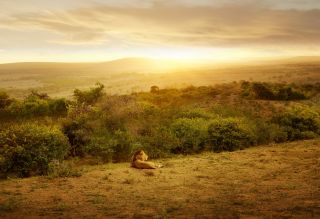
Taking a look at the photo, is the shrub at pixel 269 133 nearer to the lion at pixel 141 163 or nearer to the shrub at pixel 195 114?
the shrub at pixel 195 114

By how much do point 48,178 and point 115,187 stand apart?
2813 millimetres

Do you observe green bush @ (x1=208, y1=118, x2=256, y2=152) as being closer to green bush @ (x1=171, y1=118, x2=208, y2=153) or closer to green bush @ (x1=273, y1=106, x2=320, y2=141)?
green bush @ (x1=171, y1=118, x2=208, y2=153)

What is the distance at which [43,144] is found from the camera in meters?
16.4

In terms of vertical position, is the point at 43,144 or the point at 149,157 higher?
the point at 43,144

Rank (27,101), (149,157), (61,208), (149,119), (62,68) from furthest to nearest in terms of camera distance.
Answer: (62,68)
(27,101)
(149,119)
(149,157)
(61,208)

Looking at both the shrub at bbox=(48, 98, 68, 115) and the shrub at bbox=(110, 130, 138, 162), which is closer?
the shrub at bbox=(110, 130, 138, 162)

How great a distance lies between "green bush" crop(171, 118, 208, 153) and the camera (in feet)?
68.5

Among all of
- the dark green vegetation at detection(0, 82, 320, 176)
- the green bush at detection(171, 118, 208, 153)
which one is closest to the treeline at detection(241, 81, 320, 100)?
the dark green vegetation at detection(0, 82, 320, 176)

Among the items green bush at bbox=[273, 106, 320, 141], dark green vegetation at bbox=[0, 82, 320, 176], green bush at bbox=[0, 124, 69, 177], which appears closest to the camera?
green bush at bbox=[0, 124, 69, 177]

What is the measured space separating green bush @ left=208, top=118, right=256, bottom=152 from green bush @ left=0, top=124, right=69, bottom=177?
778 cm

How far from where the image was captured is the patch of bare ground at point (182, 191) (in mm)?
10430

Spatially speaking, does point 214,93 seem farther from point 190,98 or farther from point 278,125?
point 278,125

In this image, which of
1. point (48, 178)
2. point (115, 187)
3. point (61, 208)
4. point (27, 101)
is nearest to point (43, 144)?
point (48, 178)

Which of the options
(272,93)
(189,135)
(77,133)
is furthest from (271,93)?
(77,133)
